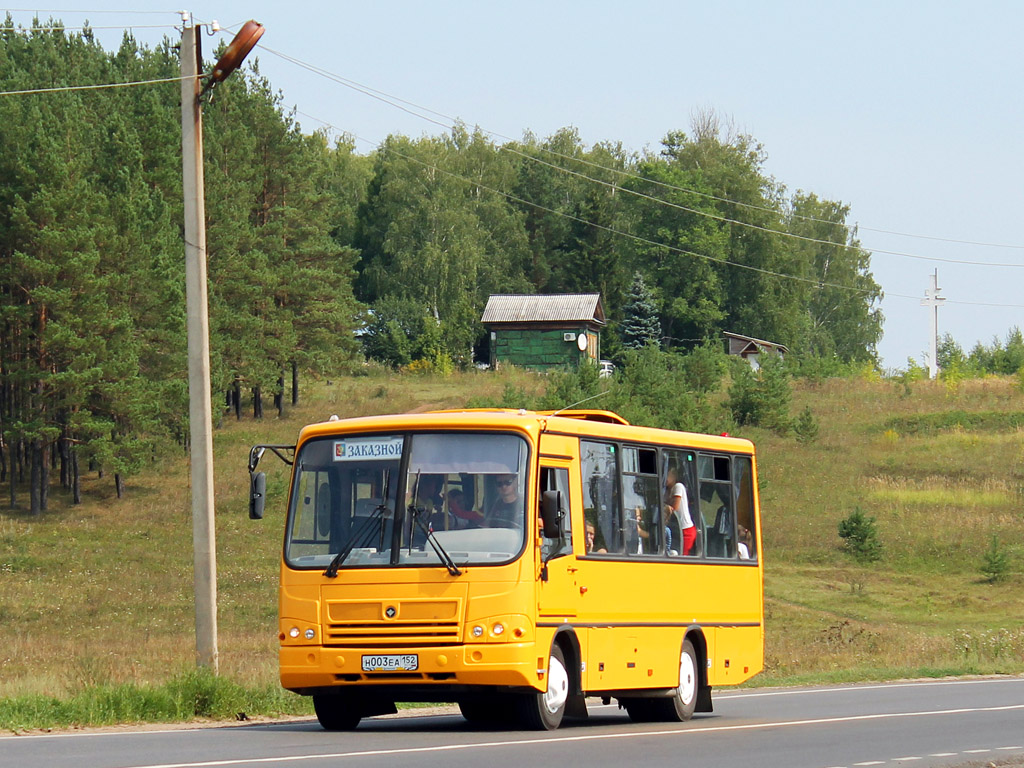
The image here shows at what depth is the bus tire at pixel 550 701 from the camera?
1490 cm

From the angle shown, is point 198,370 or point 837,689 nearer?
point 198,370

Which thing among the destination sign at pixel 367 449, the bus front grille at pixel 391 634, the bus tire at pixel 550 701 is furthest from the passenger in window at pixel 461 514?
the bus tire at pixel 550 701

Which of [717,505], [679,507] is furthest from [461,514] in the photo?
[717,505]

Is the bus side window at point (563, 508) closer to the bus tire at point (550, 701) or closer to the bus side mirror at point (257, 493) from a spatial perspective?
the bus tire at point (550, 701)

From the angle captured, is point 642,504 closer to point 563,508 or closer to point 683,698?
point 563,508

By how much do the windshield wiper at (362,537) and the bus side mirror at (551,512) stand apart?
1646 millimetres

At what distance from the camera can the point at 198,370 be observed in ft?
63.8

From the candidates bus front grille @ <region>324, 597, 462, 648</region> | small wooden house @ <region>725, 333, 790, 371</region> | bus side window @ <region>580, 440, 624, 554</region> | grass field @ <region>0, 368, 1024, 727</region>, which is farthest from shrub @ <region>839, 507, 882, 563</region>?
small wooden house @ <region>725, 333, 790, 371</region>

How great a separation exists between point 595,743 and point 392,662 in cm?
206

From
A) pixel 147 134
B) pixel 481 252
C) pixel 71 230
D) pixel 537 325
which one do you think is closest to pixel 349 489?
pixel 71 230

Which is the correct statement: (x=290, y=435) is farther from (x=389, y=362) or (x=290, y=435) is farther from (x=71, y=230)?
(x=389, y=362)

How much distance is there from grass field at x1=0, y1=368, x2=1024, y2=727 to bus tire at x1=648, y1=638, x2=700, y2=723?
4.29m

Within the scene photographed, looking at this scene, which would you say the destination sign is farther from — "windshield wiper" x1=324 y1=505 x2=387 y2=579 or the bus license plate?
the bus license plate

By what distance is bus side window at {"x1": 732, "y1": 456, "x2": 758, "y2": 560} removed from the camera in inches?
782
